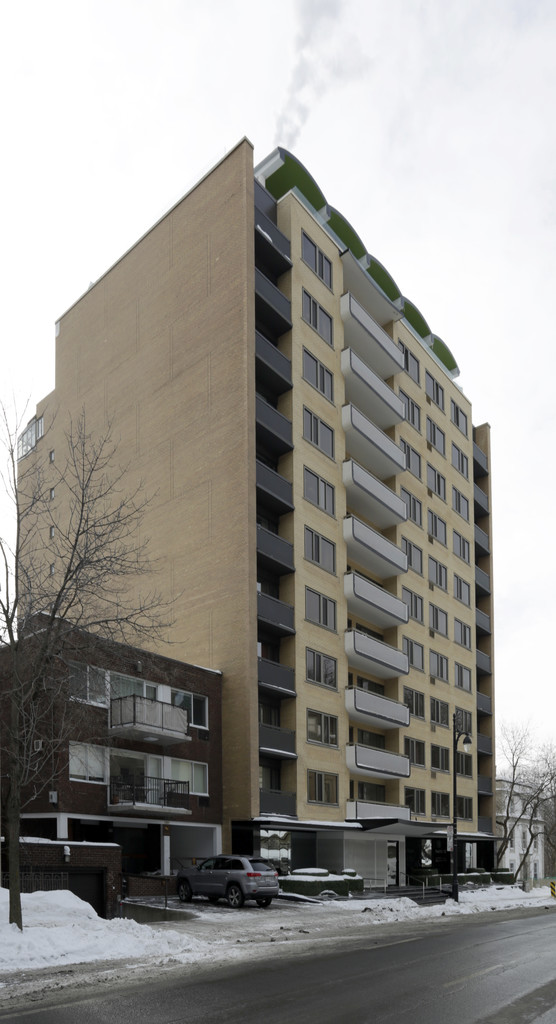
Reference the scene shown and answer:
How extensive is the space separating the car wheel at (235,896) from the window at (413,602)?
28.3 metres

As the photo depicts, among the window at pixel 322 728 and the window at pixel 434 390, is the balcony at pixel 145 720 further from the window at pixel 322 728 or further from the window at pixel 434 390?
the window at pixel 434 390

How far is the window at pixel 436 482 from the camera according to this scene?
205 ft

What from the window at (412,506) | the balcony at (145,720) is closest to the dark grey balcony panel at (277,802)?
the balcony at (145,720)

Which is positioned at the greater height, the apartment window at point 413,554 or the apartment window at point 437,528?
the apartment window at point 437,528

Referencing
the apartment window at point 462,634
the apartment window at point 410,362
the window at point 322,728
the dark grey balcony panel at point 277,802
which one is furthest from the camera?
the apartment window at point 462,634

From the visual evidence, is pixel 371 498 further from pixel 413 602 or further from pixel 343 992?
pixel 343 992

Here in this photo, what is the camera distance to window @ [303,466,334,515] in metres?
44.8

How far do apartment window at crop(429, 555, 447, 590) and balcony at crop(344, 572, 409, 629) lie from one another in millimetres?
7734

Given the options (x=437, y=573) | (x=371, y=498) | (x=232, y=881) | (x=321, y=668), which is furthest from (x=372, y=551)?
(x=232, y=881)

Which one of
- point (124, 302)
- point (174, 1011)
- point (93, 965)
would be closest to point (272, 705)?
point (124, 302)

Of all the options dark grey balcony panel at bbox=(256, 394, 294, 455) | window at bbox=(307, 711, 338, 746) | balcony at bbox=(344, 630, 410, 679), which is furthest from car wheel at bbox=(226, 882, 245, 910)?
dark grey balcony panel at bbox=(256, 394, 294, 455)

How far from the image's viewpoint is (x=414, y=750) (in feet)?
177

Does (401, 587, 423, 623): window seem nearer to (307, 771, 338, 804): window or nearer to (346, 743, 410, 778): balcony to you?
(346, 743, 410, 778): balcony

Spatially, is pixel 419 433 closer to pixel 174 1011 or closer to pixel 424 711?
pixel 424 711
